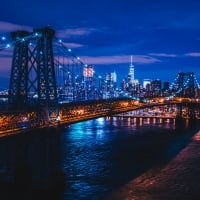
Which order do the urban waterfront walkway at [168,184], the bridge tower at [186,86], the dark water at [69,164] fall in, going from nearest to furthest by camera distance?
1. the urban waterfront walkway at [168,184]
2. the dark water at [69,164]
3. the bridge tower at [186,86]

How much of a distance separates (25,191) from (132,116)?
81.3m

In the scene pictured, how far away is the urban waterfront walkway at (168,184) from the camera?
93.4ft

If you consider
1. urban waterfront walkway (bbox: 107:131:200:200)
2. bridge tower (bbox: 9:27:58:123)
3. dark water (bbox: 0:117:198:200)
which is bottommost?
urban waterfront walkway (bbox: 107:131:200:200)

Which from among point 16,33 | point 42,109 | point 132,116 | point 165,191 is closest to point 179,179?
point 165,191

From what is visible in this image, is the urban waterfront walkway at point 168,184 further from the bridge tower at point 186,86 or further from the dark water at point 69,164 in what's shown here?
the bridge tower at point 186,86

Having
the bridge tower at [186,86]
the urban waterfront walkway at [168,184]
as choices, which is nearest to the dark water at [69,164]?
the urban waterfront walkway at [168,184]

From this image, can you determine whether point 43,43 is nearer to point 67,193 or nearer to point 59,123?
point 59,123

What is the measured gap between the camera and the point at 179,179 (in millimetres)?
33750

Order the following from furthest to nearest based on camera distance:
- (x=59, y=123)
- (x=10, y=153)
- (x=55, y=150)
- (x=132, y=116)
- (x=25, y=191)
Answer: (x=132, y=116) < (x=55, y=150) < (x=10, y=153) < (x=59, y=123) < (x=25, y=191)

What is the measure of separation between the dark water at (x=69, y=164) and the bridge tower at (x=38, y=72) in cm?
236

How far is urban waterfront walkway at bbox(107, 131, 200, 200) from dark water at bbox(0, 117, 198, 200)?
3.56 ft

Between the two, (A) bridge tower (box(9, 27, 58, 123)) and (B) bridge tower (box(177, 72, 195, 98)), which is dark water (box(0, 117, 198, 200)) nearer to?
(A) bridge tower (box(9, 27, 58, 123))

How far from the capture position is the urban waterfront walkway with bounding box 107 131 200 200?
28469mm

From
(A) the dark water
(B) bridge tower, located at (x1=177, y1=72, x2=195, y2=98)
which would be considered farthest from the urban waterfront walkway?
(B) bridge tower, located at (x1=177, y1=72, x2=195, y2=98)
